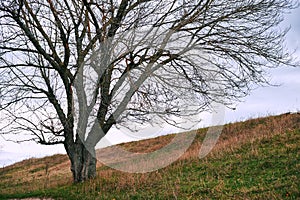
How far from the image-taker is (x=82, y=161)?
13.4m

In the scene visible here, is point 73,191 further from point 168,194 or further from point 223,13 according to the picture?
point 223,13

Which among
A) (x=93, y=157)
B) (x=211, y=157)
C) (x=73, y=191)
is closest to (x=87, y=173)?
(x=93, y=157)

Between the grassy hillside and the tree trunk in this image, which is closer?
the grassy hillside

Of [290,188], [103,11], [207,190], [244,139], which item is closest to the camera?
[290,188]

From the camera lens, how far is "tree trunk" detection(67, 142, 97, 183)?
520 inches

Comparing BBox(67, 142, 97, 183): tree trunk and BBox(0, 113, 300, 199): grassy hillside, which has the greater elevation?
BBox(67, 142, 97, 183): tree trunk

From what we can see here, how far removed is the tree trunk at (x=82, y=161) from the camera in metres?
13.2

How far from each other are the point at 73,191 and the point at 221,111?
533cm

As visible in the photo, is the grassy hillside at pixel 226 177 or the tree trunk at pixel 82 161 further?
the tree trunk at pixel 82 161

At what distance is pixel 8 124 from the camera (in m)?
12.8

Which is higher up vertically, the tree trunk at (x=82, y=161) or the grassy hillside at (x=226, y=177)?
the tree trunk at (x=82, y=161)

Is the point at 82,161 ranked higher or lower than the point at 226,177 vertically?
higher

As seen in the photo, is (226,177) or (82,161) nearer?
(226,177)

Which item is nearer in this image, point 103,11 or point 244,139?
point 103,11
